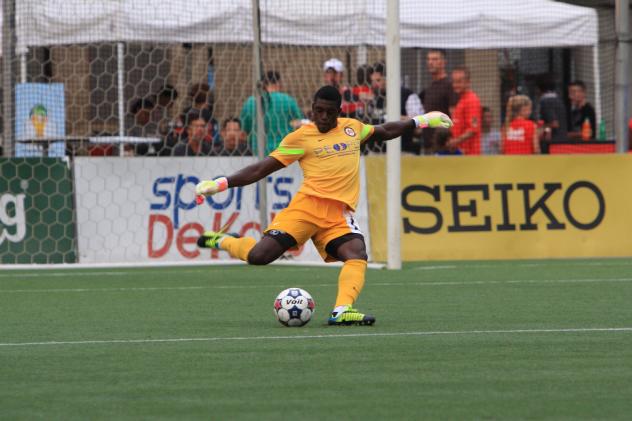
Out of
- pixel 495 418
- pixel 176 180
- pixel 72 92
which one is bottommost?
pixel 495 418

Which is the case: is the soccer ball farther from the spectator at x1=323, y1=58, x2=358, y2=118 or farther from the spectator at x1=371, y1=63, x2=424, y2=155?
the spectator at x1=371, y1=63, x2=424, y2=155

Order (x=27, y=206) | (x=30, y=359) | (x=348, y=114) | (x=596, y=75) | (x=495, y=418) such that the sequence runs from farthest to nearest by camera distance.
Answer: (x=596, y=75) → (x=348, y=114) → (x=27, y=206) → (x=30, y=359) → (x=495, y=418)

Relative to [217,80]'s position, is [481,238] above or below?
below

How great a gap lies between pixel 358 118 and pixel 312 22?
135 centimetres

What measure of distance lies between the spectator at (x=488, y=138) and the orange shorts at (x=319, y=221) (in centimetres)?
885

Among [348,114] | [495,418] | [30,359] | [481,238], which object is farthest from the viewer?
[348,114]

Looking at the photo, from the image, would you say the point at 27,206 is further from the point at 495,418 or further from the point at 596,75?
the point at 495,418

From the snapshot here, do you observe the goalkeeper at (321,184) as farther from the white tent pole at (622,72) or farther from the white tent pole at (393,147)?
the white tent pole at (622,72)

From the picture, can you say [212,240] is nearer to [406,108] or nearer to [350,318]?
[350,318]

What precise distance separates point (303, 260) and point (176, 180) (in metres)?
1.69

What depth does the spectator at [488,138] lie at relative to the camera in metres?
18.5

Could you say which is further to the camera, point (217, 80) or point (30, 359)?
point (217, 80)

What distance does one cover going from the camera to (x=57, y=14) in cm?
1659

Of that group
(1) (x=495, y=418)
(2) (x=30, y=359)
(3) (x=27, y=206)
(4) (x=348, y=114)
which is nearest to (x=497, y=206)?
(4) (x=348, y=114)
